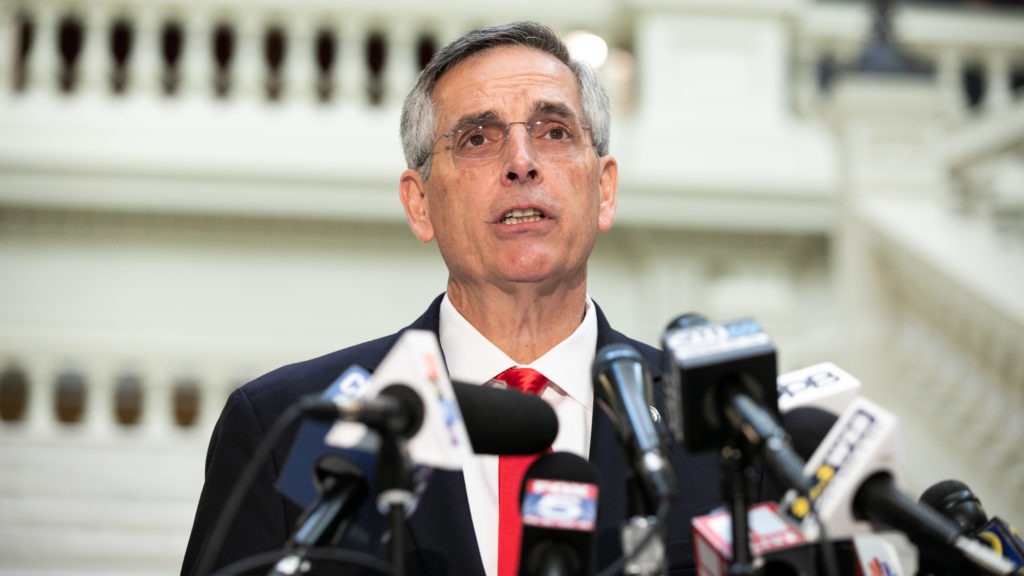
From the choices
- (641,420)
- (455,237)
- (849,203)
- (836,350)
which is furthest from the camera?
(849,203)

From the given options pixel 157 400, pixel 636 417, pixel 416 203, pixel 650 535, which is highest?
pixel 416 203

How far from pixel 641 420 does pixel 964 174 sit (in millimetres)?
5015

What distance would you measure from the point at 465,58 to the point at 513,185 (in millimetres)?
339

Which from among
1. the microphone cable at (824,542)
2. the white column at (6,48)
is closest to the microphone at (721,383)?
the microphone cable at (824,542)

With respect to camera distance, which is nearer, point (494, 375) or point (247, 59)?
point (494, 375)

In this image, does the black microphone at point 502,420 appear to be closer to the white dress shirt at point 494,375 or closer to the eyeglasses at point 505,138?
the white dress shirt at point 494,375

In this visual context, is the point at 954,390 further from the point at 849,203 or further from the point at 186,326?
the point at 186,326

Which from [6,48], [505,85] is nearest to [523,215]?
[505,85]

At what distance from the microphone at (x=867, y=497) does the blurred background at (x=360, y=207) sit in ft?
12.6

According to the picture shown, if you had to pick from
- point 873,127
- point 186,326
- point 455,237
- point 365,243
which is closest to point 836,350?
point 873,127

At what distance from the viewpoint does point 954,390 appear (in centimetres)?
574

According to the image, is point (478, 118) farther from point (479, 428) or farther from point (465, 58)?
point (479, 428)

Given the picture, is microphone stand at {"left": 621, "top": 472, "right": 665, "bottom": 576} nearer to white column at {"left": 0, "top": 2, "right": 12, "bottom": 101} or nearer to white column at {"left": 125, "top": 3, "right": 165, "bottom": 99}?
white column at {"left": 125, "top": 3, "right": 165, "bottom": 99}

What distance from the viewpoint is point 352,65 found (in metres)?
6.96
